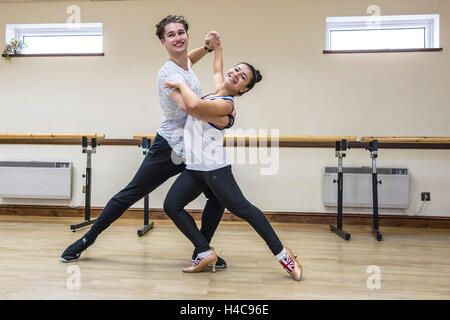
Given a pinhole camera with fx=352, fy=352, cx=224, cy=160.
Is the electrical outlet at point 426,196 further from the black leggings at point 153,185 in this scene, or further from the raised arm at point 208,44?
the raised arm at point 208,44

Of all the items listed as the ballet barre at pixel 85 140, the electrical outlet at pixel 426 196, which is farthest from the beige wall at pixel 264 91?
the ballet barre at pixel 85 140

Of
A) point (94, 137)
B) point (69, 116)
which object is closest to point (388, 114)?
point (94, 137)

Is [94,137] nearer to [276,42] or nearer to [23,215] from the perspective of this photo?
[23,215]

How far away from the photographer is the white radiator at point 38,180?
3617 millimetres

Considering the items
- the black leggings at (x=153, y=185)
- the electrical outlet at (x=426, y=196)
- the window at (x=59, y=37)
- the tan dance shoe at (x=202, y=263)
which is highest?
the window at (x=59, y=37)

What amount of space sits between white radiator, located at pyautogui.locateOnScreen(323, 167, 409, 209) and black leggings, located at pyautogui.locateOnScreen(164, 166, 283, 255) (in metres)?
1.84

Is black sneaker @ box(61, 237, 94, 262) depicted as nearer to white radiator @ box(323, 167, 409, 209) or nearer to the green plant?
white radiator @ box(323, 167, 409, 209)

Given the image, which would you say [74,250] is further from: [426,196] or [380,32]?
[380,32]

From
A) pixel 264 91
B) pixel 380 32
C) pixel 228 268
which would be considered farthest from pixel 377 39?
pixel 228 268

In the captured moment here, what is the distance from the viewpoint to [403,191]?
332 cm

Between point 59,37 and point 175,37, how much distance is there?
2.85 metres

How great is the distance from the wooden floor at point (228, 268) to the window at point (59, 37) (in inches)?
77.3

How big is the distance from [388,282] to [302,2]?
2824 millimetres

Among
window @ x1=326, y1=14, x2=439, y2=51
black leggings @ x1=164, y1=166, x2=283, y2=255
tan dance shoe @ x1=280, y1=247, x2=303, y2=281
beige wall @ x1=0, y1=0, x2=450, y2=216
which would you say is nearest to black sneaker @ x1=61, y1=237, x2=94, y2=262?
black leggings @ x1=164, y1=166, x2=283, y2=255
